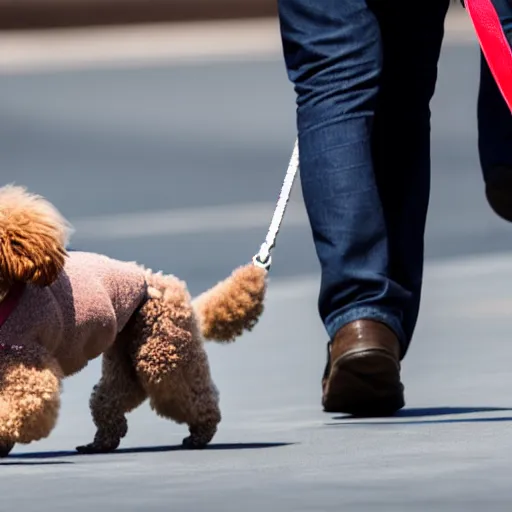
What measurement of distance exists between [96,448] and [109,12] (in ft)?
93.2

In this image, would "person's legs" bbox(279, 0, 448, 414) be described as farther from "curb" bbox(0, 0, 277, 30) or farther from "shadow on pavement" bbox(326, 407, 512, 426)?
"curb" bbox(0, 0, 277, 30)

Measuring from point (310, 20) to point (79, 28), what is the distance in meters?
27.1

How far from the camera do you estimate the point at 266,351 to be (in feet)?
22.3

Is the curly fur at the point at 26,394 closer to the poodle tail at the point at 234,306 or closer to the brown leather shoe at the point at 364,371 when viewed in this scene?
the poodle tail at the point at 234,306

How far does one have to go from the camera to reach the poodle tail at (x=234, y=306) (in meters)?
5.19

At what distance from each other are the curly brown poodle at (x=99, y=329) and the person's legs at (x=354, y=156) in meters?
0.26

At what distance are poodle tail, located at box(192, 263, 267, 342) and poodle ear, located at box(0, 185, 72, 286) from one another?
68cm

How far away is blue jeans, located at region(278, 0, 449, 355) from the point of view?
5312 millimetres

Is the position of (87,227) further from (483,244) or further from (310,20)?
(310,20)

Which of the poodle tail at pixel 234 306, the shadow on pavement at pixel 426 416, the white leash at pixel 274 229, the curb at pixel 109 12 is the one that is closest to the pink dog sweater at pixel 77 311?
the poodle tail at pixel 234 306

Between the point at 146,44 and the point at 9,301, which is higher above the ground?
the point at 146,44

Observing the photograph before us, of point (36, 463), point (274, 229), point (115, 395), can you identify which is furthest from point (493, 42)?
point (36, 463)

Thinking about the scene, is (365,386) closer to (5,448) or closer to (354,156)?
(354,156)

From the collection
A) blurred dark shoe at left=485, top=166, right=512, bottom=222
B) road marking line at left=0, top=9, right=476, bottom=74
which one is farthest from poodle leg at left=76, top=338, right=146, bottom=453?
road marking line at left=0, top=9, right=476, bottom=74
